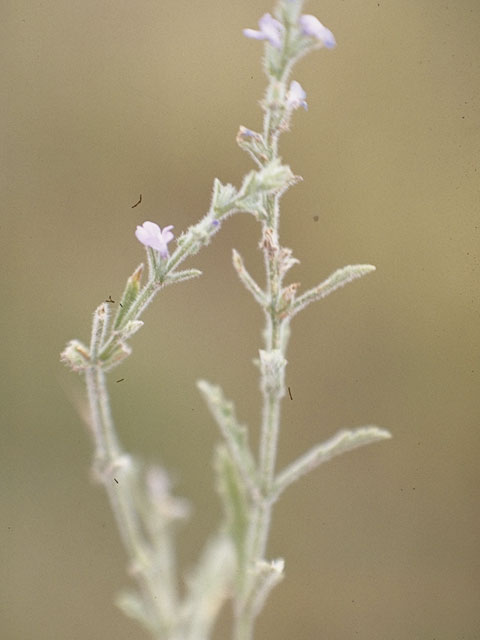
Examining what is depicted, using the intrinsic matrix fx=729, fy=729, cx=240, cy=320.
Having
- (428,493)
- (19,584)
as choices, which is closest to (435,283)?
(428,493)

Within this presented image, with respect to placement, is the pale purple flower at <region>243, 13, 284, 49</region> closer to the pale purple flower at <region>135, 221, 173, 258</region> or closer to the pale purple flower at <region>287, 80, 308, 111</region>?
the pale purple flower at <region>287, 80, 308, 111</region>

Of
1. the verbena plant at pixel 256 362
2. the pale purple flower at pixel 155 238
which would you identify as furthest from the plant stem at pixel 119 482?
the pale purple flower at pixel 155 238

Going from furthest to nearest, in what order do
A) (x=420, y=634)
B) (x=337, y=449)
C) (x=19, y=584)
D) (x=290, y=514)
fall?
(x=290, y=514)
(x=19, y=584)
(x=420, y=634)
(x=337, y=449)

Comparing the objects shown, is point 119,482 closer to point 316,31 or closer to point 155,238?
point 155,238

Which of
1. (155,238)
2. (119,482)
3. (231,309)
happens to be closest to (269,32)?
(155,238)

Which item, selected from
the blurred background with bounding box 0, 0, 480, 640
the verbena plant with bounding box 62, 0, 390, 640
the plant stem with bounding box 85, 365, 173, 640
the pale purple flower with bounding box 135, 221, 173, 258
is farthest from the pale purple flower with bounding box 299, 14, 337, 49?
the blurred background with bounding box 0, 0, 480, 640

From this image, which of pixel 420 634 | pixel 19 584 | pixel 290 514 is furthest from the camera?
pixel 290 514

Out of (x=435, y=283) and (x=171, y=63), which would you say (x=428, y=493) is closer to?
(x=435, y=283)

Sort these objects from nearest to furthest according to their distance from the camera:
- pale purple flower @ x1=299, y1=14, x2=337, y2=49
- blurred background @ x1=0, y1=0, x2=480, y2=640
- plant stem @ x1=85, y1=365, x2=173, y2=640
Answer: pale purple flower @ x1=299, y1=14, x2=337, y2=49 < plant stem @ x1=85, y1=365, x2=173, y2=640 < blurred background @ x1=0, y1=0, x2=480, y2=640
